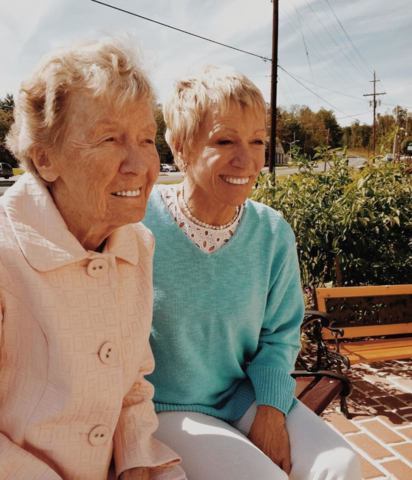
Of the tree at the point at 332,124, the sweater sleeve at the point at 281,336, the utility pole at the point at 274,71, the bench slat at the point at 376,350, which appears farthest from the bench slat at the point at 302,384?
the tree at the point at 332,124

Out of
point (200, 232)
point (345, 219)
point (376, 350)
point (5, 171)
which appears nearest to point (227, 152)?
point (200, 232)

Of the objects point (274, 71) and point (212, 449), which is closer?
point (212, 449)

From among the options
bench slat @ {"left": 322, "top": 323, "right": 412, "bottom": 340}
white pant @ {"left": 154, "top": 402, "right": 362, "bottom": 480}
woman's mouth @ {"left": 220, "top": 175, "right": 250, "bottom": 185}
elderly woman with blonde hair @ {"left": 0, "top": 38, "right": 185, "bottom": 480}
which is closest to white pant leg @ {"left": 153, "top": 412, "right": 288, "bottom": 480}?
white pant @ {"left": 154, "top": 402, "right": 362, "bottom": 480}

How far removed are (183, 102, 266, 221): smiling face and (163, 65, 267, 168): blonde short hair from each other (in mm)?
25

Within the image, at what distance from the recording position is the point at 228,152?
5.99 ft

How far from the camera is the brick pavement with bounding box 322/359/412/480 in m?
2.88

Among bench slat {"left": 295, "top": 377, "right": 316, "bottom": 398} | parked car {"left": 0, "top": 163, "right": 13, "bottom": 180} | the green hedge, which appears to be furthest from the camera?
parked car {"left": 0, "top": 163, "right": 13, "bottom": 180}

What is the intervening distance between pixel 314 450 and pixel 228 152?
45.7 inches

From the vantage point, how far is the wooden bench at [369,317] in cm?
391

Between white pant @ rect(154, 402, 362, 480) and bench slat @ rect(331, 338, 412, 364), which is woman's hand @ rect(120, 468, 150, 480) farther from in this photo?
bench slat @ rect(331, 338, 412, 364)

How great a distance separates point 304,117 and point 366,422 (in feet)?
266

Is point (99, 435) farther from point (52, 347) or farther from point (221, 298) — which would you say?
point (221, 298)

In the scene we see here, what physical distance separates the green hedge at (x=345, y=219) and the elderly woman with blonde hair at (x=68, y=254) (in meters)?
3.37

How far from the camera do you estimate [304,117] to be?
7962cm
